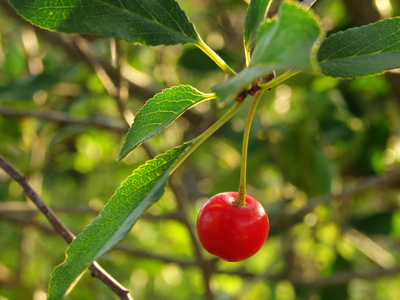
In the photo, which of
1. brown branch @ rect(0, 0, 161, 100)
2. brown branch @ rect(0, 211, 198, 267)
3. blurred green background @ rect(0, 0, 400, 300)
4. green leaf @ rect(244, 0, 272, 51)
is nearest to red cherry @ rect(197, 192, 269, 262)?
green leaf @ rect(244, 0, 272, 51)

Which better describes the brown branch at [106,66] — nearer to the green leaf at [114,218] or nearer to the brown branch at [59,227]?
the brown branch at [59,227]

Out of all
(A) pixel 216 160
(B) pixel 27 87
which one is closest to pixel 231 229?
(B) pixel 27 87

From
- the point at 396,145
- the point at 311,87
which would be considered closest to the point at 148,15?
the point at 311,87

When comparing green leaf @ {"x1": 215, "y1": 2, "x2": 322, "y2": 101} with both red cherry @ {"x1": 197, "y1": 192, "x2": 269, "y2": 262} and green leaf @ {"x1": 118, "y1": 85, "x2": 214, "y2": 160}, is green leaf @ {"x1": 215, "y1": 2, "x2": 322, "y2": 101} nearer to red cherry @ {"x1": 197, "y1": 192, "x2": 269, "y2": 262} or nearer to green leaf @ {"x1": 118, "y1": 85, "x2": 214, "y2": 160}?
green leaf @ {"x1": 118, "y1": 85, "x2": 214, "y2": 160}

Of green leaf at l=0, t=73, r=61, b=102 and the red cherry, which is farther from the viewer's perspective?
green leaf at l=0, t=73, r=61, b=102

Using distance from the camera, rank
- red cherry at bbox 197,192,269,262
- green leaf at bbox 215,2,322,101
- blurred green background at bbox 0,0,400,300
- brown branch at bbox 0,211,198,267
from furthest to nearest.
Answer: blurred green background at bbox 0,0,400,300 < brown branch at bbox 0,211,198,267 < red cherry at bbox 197,192,269,262 < green leaf at bbox 215,2,322,101

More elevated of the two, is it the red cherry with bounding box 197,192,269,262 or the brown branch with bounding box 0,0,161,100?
the brown branch with bounding box 0,0,161,100
